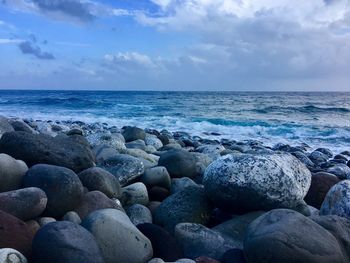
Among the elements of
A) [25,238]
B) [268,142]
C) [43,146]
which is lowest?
[268,142]

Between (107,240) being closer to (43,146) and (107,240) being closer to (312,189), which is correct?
(43,146)

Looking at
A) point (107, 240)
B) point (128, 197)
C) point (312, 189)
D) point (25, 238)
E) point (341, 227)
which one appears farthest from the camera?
point (312, 189)

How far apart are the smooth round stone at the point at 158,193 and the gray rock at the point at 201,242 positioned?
1.36 metres

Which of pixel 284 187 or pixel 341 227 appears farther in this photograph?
pixel 284 187

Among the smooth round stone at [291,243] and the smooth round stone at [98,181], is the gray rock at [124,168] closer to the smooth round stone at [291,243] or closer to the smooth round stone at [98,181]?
the smooth round stone at [98,181]

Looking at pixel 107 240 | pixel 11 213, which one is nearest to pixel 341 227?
pixel 107 240

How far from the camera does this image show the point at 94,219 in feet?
11.0

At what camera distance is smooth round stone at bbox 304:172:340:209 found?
544 cm

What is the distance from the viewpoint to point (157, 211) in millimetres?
4613

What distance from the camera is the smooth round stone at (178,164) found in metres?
6.00

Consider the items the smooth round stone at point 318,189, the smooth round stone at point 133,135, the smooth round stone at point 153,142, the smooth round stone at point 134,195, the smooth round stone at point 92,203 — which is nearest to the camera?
the smooth round stone at point 92,203

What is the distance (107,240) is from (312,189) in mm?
3114

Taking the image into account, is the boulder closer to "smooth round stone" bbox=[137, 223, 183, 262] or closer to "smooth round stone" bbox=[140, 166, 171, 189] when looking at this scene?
"smooth round stone" bbox=[140, 166, 171, 189]

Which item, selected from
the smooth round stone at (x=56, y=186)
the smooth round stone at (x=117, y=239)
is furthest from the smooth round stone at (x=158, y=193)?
the smooth round stone at (x=117, y=239)
